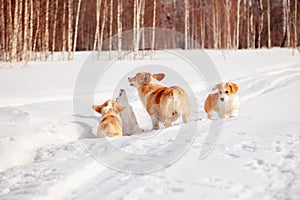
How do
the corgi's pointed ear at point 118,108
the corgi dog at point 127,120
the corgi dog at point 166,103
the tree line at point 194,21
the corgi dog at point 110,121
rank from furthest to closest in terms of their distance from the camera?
the tree line at point 194,21, the corgi dog at point 127,120, the corgi's pointed ear at point 118,108, the corgi dog at point 166,103, the corgi dog at point 110,121

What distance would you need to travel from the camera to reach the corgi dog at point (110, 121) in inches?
174

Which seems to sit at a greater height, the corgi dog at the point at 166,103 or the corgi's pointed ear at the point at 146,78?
the corgi's pointed ear at the point at 146,78

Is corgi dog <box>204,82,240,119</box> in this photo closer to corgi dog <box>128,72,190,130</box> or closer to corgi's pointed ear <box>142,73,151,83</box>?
corgi dog <box>128,72,190,130</box>

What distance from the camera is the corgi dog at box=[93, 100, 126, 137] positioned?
441 cm

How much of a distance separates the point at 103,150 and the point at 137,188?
1.02m

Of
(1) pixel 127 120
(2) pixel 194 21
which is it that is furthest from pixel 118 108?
(2) pixel 194 21

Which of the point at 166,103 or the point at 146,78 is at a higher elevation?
the point at 146,78

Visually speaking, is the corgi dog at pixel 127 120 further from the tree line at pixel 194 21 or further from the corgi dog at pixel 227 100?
the tree line at pixel 194 21

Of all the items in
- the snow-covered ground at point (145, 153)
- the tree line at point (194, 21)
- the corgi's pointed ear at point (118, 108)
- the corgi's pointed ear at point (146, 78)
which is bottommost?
the snow-covered ground at point (145, 153)

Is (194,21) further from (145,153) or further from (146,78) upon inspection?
(145,153)

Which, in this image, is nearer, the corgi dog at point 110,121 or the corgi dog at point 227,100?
the corgi dog at point 110,121

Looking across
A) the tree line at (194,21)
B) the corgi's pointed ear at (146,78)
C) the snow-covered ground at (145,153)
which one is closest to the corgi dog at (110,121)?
the snow-covered ground at (145,153)

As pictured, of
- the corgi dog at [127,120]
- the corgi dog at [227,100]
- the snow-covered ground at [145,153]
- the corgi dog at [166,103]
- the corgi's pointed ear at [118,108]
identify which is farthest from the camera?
the corgi dog at [127,120]

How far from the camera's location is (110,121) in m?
4.50
